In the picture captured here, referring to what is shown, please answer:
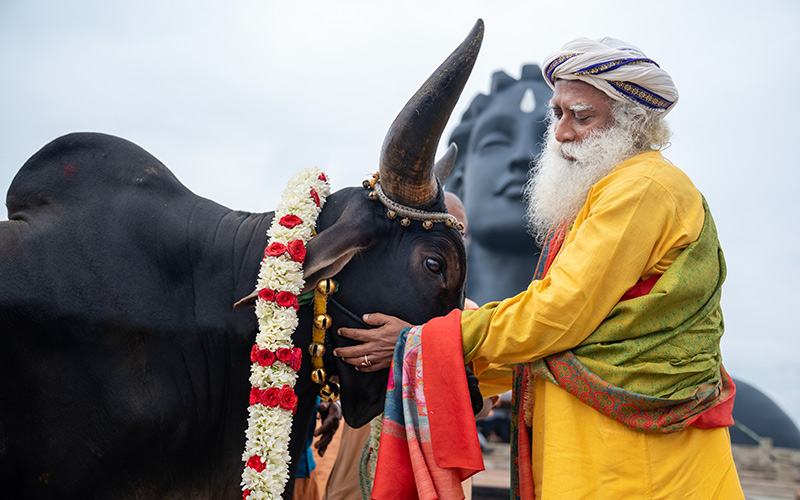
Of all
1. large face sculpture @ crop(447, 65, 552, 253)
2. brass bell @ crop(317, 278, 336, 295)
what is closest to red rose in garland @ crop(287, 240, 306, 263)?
brass bell @ crop(317, 278, 336, 295)

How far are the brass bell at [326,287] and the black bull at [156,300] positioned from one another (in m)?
0.03

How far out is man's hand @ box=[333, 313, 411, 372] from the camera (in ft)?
8.61

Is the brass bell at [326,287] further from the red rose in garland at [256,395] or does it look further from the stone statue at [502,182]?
the stone statue at [502,182]

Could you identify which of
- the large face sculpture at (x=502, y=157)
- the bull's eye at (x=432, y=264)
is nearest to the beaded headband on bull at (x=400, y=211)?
the bull's eye at (x=432, y=264)

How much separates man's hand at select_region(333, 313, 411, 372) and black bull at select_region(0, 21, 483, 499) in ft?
0.20

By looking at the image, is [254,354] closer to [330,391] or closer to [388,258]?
[330,391]

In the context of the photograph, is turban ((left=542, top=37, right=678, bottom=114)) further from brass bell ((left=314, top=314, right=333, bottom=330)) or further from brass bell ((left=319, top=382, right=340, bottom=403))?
brass bell ((left=319, top=382, right=340, bottom=403))

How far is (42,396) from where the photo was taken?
2373 millimetres

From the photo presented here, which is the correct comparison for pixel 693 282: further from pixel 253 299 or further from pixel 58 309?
pixel 58 309

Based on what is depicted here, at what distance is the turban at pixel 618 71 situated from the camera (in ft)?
8.63

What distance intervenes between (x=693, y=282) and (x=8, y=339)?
2357 mm

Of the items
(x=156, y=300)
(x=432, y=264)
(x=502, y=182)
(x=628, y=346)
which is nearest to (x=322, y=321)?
(x=432, y=264)

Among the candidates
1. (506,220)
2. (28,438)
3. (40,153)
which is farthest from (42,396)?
(506,220)

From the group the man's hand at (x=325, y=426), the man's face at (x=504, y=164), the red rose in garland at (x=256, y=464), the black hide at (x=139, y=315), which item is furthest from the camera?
the man's face at (x=504, y=164)
